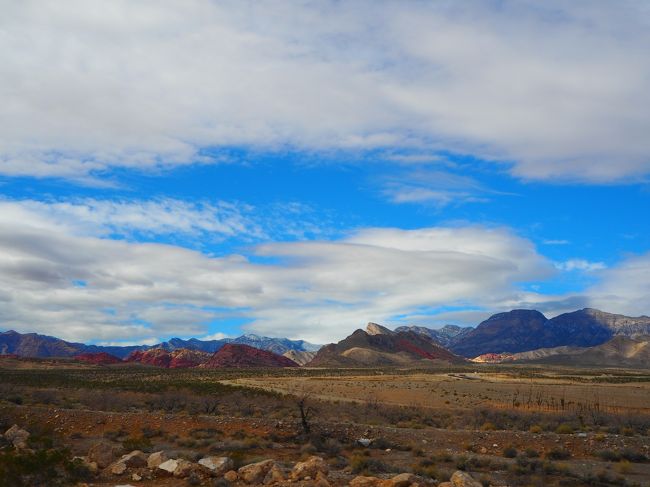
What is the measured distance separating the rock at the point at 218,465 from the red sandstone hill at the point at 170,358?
517ft

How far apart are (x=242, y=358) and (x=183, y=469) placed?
152493 millimetres

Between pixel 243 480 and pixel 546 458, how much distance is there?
12.1m

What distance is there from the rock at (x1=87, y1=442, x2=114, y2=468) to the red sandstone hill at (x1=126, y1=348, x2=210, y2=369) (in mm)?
155347

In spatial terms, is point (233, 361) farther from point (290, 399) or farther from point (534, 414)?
point (534, 414)

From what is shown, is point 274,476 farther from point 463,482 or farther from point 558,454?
point 558,454

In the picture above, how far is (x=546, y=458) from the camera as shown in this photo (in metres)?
20.7

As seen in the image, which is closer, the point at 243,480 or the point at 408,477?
the point at 408,477

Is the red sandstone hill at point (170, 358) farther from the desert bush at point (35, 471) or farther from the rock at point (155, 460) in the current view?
the desert bush at point (35, 471)

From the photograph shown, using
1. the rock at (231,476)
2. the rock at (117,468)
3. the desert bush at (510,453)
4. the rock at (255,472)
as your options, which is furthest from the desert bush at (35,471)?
the desert bush at (510,453)

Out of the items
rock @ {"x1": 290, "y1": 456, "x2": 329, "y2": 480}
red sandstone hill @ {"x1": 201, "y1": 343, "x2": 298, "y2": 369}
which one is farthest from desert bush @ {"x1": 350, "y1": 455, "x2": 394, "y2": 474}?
red sandstone hill @ {"x1": 201, "y1": 343, "x2": 298, "y2": 369}

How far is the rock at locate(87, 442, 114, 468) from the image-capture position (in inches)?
654

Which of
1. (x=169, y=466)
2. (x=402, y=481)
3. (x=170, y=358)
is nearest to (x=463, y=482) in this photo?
(x=402, y=481)

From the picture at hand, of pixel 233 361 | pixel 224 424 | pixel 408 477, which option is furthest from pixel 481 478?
pixel 233 361

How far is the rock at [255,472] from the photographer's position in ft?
48.5
